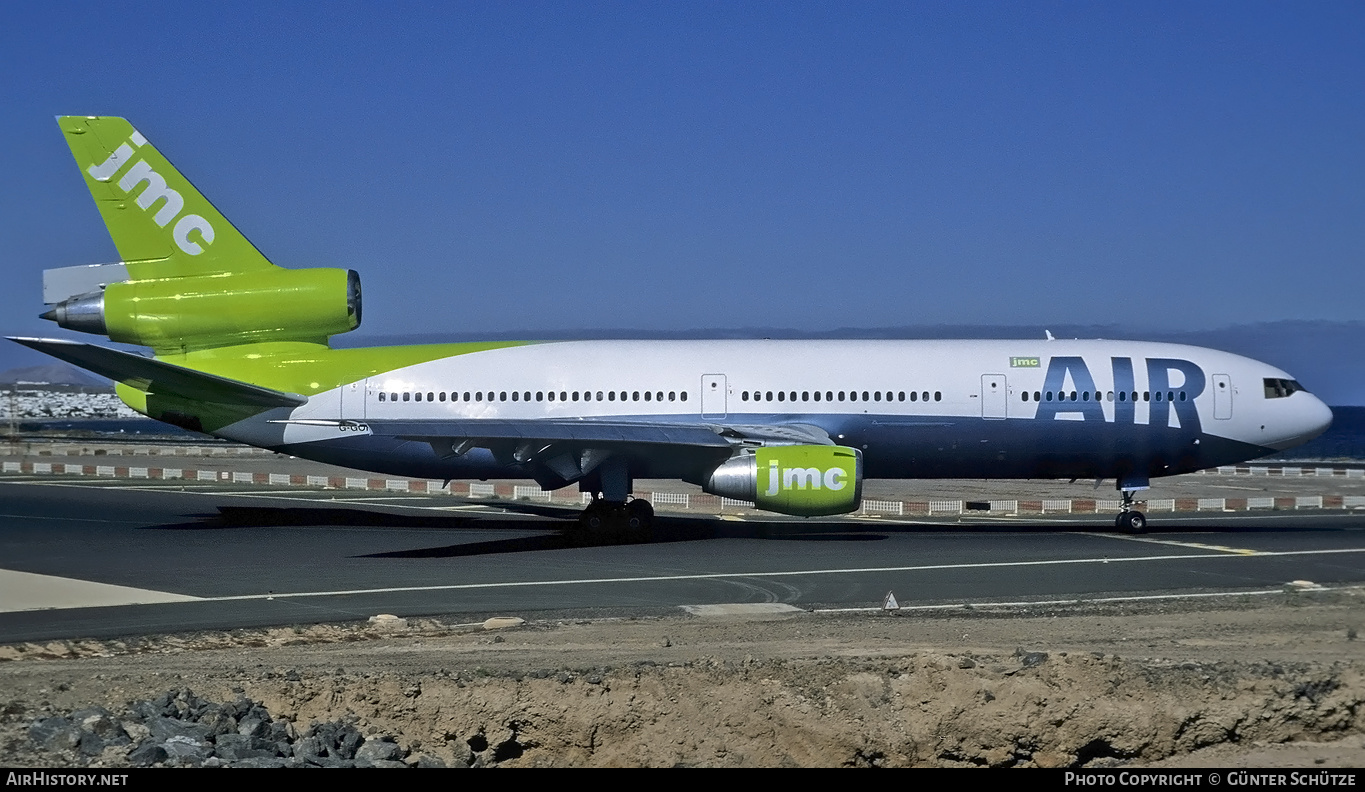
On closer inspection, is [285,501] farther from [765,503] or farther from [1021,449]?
[1021,449]

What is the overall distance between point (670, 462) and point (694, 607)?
9145mm

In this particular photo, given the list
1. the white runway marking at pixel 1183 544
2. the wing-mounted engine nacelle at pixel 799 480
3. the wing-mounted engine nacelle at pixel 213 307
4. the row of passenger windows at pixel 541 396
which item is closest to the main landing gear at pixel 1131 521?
the white runway marking at pixel 1183 544

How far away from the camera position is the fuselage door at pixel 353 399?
95.3ft

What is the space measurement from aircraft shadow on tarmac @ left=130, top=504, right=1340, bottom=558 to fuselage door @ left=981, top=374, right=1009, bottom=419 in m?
3.28

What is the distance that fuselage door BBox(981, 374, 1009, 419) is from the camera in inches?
1096

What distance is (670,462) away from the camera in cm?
2698

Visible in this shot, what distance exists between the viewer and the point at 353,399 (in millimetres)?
29125

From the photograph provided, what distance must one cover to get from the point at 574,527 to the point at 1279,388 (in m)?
16.9

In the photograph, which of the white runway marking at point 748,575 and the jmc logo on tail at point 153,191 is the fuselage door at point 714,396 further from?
the jmc logo on tail at point 153,191

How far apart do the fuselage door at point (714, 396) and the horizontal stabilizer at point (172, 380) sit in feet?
31.3

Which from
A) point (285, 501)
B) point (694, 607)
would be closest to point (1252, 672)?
point (694, 607)

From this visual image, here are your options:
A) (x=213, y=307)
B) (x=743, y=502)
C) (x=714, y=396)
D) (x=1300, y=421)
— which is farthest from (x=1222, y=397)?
(x=213, y=307)
